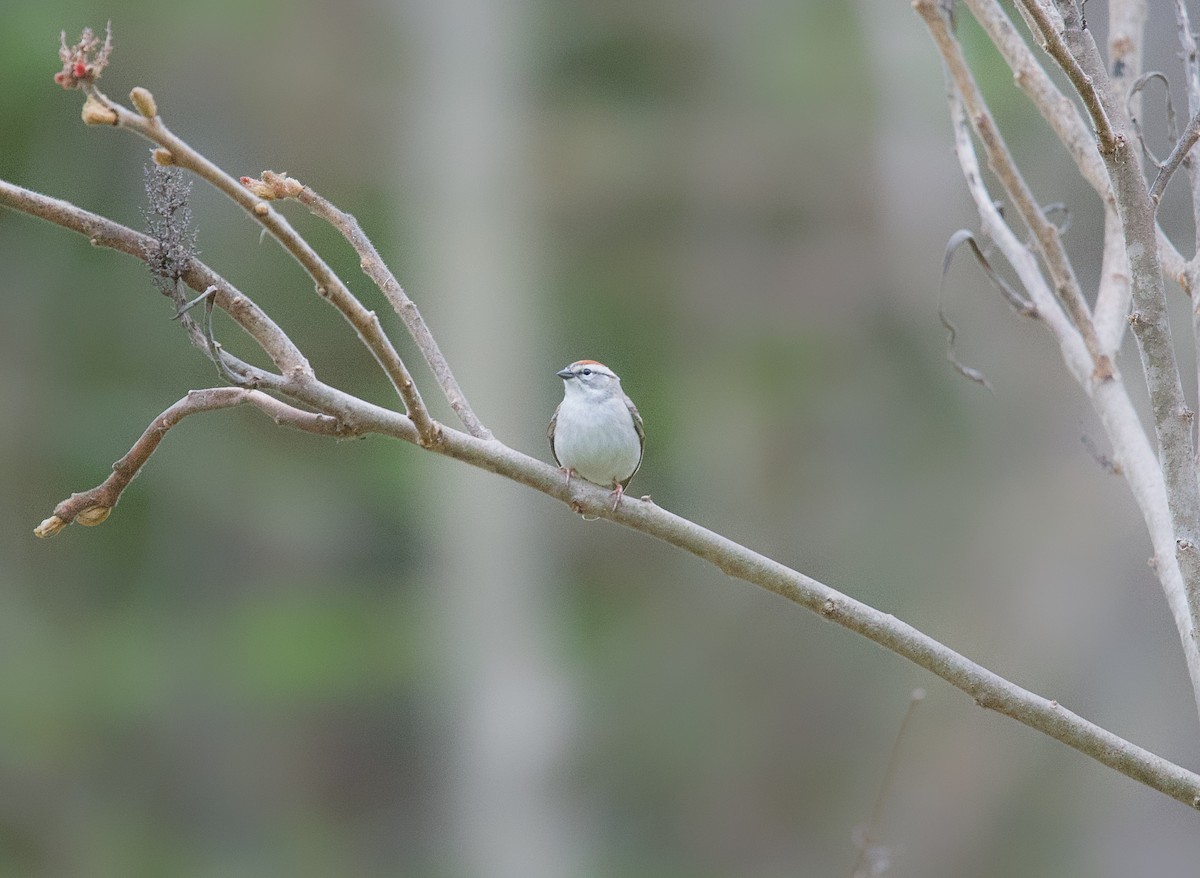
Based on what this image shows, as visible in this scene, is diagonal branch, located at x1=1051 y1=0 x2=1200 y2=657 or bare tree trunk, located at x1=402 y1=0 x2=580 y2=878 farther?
bare tree trunk, located at x1=402 y1=0 x2=580 y2=878

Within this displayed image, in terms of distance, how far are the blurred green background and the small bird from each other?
448 centimetres

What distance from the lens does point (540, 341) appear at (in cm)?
831

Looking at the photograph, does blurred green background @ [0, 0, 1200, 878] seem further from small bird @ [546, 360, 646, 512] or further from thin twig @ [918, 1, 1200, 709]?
thin twig @ [918, 1, 1200, 709]

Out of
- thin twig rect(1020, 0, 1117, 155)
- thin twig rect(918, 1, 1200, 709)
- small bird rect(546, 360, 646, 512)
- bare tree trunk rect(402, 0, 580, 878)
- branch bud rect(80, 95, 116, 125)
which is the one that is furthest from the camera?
bare tree trunk rect(402, 0, 580, 878)

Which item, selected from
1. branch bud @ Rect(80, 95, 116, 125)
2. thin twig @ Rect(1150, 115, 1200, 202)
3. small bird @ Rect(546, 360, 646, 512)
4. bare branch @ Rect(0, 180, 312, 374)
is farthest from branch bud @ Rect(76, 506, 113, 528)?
thin twig @ Rect(1150, 115, 1200, 202)

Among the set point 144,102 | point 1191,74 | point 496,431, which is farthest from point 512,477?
point 496,431

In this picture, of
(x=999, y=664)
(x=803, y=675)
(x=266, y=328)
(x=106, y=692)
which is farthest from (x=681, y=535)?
(x=106, y=692)

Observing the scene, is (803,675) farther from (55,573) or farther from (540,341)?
(55,573)

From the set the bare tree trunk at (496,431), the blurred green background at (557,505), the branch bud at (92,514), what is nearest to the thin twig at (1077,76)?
the branch bud at (92,514)

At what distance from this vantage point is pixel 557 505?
864cm

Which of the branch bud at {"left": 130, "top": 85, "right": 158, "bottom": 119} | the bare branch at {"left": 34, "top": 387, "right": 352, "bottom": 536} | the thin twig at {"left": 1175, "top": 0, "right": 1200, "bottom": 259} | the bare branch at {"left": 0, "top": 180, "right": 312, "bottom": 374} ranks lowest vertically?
the bare branch at {"left": 34, "top": 387, "right": 352, "bottom": 536}

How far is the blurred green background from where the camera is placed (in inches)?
323

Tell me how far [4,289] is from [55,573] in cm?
204

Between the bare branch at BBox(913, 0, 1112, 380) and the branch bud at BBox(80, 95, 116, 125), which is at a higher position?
the bare branch at BBox(913, 0, 1112, 380)
